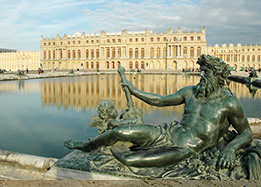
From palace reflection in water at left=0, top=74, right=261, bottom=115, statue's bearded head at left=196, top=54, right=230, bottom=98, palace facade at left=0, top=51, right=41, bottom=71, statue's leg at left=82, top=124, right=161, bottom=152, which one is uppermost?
palace facade at left=0, top=51, right=41, bottom=71

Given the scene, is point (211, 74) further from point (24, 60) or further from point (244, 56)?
point (24, 60)

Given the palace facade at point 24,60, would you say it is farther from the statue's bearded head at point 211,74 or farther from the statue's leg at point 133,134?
the statue's bearded head at point 211,74

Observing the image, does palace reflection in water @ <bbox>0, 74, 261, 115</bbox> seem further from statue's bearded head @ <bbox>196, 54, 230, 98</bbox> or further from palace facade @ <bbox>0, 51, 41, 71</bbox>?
palace facade @ <bbox>0, 51, 41, 71</bbox>

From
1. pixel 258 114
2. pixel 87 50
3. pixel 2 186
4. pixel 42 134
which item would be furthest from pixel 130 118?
pixel 87 50

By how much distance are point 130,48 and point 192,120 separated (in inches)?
2171

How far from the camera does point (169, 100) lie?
2648 mm

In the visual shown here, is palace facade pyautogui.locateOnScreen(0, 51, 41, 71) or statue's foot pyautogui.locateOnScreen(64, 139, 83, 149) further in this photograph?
palace facade pyautogui.locateOnScreen(0, 51, 41, 71)

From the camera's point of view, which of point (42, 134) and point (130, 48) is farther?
point (130, 48)

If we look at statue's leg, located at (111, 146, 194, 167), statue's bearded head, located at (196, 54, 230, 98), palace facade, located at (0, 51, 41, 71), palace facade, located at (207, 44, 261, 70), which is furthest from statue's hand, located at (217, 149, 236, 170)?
palace facade, located at (0, 51, 41, 71)

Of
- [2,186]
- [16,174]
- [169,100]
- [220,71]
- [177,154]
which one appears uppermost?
[220,71]

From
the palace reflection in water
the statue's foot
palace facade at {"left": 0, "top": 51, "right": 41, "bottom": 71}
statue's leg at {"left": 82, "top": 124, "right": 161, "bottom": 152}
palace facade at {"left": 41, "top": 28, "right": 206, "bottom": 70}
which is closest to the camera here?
statue's leg at {"left": 82, "top": 124, "right": 161, "bottom": 152}

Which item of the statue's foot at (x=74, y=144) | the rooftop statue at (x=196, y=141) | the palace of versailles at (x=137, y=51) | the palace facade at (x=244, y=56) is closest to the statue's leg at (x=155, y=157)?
the rooftop statue at (x=196, y=141)

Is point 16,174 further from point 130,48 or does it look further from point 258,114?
point 130,48

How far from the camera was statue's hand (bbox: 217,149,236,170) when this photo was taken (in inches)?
84.2
